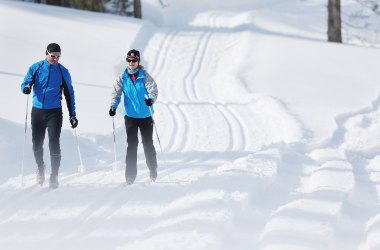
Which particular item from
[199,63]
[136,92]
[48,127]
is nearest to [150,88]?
[136,92]

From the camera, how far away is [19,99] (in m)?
11.4

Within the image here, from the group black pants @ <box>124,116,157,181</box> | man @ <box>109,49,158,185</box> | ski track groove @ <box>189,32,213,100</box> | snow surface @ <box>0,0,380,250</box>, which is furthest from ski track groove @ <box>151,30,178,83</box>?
man @ <box>109,49,158,185</box>

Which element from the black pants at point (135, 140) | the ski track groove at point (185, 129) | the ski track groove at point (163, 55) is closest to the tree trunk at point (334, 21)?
the ski track groove at point (163, 55)

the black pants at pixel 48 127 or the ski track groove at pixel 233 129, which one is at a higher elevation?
the ski track groove at pixel 233 129

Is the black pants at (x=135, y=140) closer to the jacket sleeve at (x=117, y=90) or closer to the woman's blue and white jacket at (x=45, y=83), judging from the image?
the jacket sleeve at (x=117, y=90)

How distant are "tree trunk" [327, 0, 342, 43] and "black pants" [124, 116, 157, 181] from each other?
1404cm

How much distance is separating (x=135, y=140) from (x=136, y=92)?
0.70 metres

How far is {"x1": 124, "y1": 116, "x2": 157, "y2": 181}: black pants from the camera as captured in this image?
23.7 feet

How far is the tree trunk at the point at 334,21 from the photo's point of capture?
19500 mm

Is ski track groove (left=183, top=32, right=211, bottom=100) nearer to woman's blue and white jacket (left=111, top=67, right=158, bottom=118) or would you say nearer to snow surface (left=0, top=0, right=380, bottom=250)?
snow surface (left=0, top=0, right=380, bottom=250)

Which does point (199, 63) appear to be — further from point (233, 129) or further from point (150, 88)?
point (150, 88)

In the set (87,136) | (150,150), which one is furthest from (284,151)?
(87,136)

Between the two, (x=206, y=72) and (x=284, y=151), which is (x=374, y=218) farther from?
(x=206, y=72)

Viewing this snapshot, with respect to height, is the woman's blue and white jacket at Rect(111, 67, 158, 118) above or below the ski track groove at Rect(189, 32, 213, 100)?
below
